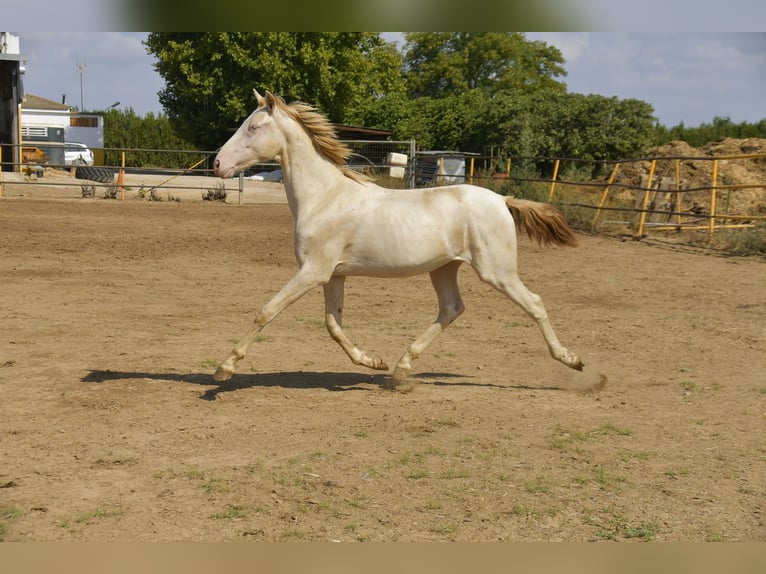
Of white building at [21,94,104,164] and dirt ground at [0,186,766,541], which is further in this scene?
white building at [21,94,104,164]

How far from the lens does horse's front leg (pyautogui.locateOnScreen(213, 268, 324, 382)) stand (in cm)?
582

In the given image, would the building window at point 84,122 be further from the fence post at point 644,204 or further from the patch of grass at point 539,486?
the patch of grass at point 539,486

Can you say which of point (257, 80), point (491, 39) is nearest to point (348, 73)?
point (257, 80)

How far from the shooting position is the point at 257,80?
38531 mm

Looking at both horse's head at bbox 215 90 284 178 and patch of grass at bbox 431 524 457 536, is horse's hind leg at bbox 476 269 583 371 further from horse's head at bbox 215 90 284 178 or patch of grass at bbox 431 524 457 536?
patch of grass at bbox 431 524 457 536

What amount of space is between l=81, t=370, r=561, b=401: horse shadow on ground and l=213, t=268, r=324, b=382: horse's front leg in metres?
0.35

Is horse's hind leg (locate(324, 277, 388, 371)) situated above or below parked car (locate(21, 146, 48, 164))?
below

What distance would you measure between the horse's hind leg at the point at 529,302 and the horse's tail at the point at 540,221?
54 cm

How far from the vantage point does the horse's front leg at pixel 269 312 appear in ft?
19.1

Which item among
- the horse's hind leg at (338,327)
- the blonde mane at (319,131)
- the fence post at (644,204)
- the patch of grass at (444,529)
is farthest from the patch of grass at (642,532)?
the fence post at (644,204)

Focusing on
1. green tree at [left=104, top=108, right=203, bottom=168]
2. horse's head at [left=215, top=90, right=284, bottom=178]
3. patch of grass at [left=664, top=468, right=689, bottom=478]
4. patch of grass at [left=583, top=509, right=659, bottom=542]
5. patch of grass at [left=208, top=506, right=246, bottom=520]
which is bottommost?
patch of grass at [left=208, top=506, right=246, bottom=520]

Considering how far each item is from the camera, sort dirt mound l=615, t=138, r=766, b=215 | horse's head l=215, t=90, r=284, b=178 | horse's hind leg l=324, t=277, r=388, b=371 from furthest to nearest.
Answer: dirt mound l=615, t=138, r=766, b=215
horse's hind leg l=324, t=277, r=388, b=371
horse's head l=215, t=90, r=284, b=178

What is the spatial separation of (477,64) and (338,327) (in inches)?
2512

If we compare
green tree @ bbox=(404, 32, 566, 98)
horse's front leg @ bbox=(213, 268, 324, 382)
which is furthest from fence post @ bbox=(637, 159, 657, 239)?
green tree @ bbox=(404, 32, 566, 98)
